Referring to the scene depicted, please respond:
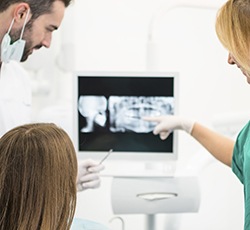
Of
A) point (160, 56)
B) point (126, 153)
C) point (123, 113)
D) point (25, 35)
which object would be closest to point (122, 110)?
point (123, 113)

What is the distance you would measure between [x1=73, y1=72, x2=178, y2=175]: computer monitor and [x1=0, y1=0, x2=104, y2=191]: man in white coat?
0.35 feet

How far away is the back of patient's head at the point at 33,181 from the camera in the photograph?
0.99 metres

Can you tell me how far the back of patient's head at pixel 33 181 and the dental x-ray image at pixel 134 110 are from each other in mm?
676

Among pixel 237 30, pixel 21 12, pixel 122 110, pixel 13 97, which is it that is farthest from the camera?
pixel 13 97

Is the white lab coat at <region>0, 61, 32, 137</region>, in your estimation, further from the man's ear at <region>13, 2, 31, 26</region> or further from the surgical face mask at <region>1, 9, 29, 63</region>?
the man's ear at <region>13, 2, 31, 26</region>

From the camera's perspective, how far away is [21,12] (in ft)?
5.19

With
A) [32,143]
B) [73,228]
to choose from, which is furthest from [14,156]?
[73,228]

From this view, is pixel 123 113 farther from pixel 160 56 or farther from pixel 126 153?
pixel 160 56

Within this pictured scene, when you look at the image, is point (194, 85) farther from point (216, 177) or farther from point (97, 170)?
point (97, 170)

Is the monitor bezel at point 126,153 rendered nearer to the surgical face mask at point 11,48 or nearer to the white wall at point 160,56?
the surgical face mask at point 11,48

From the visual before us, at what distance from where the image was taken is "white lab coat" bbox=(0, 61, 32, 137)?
1.76 metres

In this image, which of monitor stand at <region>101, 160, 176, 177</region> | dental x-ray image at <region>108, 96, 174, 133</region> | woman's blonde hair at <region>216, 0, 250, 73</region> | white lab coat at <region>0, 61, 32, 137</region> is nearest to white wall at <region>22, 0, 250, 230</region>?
white lab coat at <region>0, 61, 32, 137</region>

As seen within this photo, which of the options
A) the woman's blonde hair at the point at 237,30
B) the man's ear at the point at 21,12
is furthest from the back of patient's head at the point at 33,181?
the man's ear at the point at 21,12

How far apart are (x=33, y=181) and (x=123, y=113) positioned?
2.42 feet
